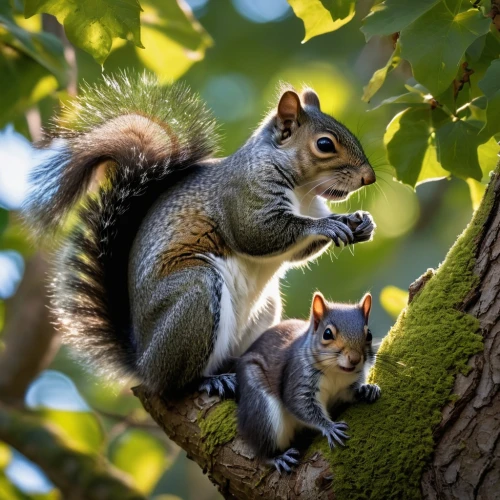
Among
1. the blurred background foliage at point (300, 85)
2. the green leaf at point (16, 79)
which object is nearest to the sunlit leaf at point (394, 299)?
the blurred background foliage at point (300, 85)

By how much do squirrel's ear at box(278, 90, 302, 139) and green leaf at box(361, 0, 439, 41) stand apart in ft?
4.10

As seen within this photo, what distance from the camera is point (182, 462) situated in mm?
9000

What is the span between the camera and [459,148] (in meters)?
2.85

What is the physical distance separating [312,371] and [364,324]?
264 millimetres

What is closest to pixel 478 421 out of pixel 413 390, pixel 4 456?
pixel 413 390

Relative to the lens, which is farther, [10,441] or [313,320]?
[10,441]

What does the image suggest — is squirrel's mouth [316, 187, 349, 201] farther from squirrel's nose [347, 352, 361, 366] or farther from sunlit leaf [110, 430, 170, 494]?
sunlit leaf [110, 430, 170, 494]

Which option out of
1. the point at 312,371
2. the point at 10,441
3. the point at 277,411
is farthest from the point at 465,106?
the point at 10,441

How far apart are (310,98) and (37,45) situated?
1342 millimetres

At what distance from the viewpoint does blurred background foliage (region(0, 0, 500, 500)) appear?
2.48 meters

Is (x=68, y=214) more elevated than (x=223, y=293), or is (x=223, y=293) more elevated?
(x=68, y=214)

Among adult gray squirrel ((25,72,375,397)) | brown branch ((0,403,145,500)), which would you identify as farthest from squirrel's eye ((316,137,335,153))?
brown branch ((0,403,145,500))

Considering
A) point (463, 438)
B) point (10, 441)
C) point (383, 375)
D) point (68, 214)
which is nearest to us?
point (463, 438)

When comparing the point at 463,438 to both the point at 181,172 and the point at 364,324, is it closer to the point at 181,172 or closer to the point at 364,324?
the point at 364,324
